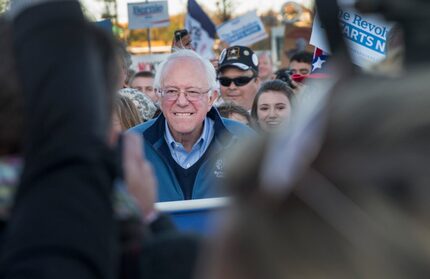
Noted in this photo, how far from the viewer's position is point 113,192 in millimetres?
1735

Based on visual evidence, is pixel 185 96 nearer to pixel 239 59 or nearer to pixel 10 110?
pixel 239 59

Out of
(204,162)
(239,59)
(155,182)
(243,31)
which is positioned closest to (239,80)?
(239,59)

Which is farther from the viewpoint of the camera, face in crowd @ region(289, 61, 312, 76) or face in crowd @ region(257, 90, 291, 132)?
face in crowd @ region(289, 61, 312, 76)

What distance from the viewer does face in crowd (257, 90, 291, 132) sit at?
22.2 feet

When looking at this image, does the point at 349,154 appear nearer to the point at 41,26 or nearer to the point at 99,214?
the point at 99,214

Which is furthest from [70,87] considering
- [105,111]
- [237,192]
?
[237,192]

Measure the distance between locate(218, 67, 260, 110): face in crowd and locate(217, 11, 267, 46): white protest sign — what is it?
3927mm

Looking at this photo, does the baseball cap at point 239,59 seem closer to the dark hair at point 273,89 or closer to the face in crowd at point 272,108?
the dark hair at point 273,89

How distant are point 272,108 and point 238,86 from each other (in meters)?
1.43

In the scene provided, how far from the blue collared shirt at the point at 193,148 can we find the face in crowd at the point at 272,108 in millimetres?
1546

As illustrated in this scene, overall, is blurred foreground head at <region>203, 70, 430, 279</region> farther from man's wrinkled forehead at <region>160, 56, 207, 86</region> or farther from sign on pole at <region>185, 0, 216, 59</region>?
sign on pole at <region>185, 0, 216, 59</region>

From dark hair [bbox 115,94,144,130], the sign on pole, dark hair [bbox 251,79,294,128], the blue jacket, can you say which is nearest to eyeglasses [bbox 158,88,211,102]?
the blue jacket

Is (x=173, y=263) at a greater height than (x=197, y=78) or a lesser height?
greater

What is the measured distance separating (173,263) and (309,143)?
769 mm
